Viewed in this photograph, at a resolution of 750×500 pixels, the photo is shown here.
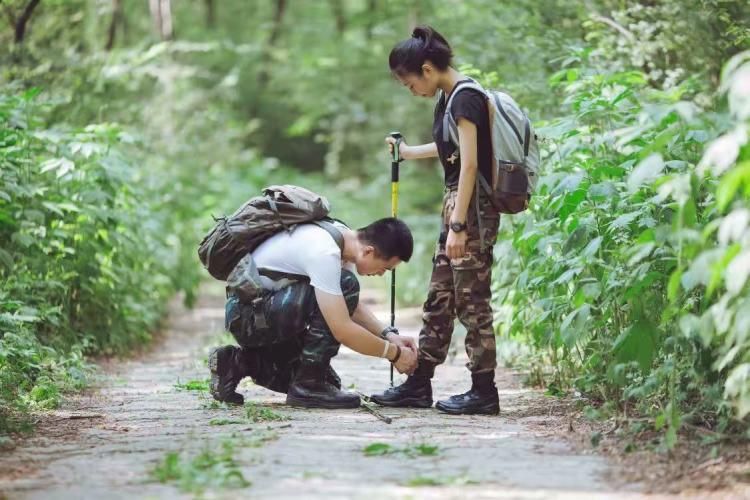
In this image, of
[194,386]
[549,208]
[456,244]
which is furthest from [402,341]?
[194,386]

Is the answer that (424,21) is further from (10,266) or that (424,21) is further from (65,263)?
(10,266)

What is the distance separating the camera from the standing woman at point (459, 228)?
536cm

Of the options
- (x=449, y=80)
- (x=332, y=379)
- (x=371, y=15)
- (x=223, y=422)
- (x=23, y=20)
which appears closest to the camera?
(x=223, y=422)

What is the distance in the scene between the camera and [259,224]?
18.7 feet

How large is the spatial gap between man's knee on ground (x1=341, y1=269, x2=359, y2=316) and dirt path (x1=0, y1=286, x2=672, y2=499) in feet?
1.91

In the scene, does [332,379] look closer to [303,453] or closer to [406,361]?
[406,361]

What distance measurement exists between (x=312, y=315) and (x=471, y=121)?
1331mm

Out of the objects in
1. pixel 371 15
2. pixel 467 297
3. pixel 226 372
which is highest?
pixel 371 15

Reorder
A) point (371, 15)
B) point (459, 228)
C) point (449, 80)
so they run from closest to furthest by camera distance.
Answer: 1. point (459, 228)
2. point (449, 80)
3. point (371, 15)

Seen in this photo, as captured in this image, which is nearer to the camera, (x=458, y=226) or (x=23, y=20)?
(x=458, y=226)

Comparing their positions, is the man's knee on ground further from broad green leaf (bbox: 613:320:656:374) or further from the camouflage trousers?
broad green leaf (bbox: 613:320:656:374)

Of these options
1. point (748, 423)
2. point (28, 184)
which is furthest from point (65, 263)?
point (748, 423)

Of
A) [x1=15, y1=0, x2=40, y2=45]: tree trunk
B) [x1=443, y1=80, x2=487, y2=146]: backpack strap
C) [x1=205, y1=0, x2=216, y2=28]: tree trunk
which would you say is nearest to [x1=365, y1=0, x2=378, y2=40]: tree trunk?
[x1=205, y1=0, x2=216, y2=28]: tree trunk

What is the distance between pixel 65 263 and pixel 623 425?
493cm
